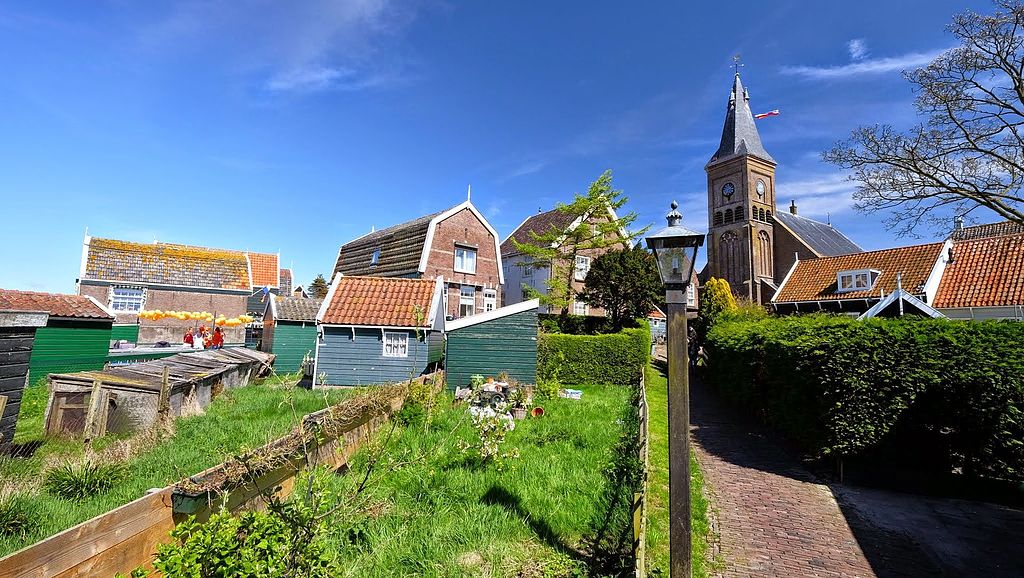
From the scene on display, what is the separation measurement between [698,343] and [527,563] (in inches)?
956

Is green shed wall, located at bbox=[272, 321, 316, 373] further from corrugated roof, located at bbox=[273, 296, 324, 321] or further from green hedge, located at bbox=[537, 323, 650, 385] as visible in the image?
green hedge, located at bbox=[537, 323, 650, 385]

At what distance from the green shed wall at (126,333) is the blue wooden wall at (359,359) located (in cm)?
1585

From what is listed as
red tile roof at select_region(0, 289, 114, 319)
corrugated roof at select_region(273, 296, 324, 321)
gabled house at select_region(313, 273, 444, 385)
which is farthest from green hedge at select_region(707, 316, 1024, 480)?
red tile roof at select_region(0, 289, 114, 319)

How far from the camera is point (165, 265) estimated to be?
101 ft

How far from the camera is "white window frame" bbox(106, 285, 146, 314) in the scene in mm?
28761

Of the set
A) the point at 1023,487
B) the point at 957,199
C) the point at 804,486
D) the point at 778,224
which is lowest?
the point at 804,486

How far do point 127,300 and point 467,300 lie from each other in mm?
22885

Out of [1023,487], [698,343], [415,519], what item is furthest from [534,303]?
[698,343]

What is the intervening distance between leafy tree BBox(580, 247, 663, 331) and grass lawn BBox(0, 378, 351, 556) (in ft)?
49.0

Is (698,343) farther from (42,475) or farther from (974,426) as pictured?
(42,475)

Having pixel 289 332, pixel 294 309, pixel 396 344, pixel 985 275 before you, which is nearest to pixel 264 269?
pixel 294 309

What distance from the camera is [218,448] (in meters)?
7.51

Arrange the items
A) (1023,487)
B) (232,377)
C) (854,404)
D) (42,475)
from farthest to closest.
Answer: (232,377) → (854,404) → (42,475) → (1023,487)

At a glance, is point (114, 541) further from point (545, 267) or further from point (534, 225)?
point (534, 225)
